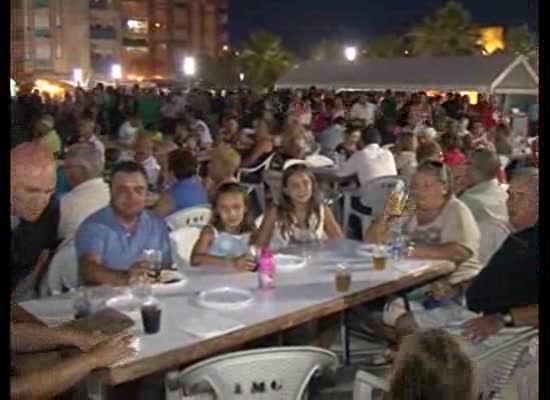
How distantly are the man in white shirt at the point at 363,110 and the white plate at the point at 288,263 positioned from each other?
1.94ft

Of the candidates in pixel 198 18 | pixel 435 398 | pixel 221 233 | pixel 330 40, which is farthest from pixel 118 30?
pixel 435 398

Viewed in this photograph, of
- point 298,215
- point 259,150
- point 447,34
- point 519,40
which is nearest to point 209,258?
point 298,215

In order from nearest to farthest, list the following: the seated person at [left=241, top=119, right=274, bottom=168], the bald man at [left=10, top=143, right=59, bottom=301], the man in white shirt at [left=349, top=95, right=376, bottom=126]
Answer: the bald man at [left=10, top=143, right=59, bottom=301], the man in white shirt at [left=349, top=95, right=376, bottom=126], the seated person at [left=241, top=119, right=274, bottom=168]

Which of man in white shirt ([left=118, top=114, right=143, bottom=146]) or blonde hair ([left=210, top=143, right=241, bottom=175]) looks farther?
blonde hair ([left=210, top=143, right=241, bottom=175])

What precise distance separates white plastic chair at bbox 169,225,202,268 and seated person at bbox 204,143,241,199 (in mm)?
781

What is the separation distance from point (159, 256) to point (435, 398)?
4.03 feet

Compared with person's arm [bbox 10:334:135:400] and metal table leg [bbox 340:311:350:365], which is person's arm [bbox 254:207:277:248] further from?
person's arm [bbox 10:334:135:400]

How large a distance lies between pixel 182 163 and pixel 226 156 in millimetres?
333

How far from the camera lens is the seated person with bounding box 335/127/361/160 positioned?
3780 millimetres

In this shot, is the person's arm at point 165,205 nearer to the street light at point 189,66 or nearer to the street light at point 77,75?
the street light at point 189,66

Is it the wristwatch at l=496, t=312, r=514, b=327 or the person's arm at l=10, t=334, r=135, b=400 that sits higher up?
the person's arm at l=10, t=334, r=135, b=400

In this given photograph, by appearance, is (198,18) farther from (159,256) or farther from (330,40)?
(159,256)

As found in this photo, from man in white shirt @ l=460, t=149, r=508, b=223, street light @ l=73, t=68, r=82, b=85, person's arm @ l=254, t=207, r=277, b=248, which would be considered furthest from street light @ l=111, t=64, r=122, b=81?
man in white shirt @ l=460, t=149, r=508, b=223

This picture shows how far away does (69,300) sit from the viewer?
2.27 metres
